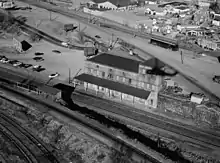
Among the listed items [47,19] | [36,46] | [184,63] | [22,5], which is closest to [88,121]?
[184,63]

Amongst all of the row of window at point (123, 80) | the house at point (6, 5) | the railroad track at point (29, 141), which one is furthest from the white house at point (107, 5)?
the railroad track at point (29, 141)

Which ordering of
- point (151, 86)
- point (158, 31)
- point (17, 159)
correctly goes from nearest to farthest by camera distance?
point (17, 159) → point (151, 86) → point (158, 31)

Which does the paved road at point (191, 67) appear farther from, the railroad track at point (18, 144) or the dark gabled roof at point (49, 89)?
the railroad track at point (18, 144)

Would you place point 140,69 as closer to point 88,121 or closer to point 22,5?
point 88,121

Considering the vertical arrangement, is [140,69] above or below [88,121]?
above

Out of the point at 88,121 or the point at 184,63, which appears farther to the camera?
the point at 184,63

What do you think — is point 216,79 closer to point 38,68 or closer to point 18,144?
point 38,68

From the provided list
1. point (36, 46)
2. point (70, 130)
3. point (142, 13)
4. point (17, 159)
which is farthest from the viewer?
point (142, 13)
